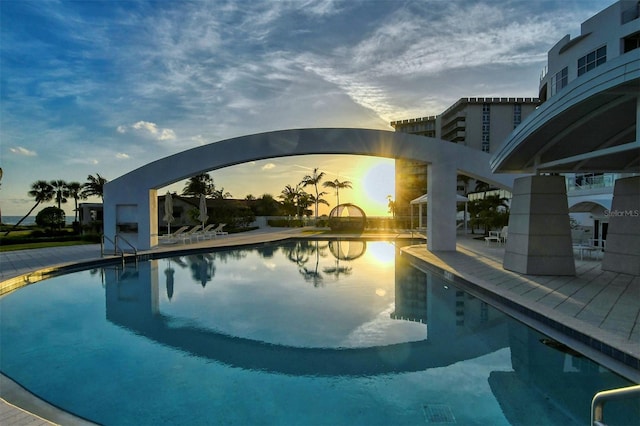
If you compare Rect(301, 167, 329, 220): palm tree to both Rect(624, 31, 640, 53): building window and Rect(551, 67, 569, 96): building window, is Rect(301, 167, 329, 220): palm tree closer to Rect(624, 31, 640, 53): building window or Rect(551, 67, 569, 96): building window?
Rect(551, 67, 569, 96): building window

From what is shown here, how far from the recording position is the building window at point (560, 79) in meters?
28.0

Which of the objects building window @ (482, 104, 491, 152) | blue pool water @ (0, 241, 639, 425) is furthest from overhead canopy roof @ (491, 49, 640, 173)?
building window @ (482, 104, 491, 152)

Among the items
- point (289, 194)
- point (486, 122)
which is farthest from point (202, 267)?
point (486, 122)

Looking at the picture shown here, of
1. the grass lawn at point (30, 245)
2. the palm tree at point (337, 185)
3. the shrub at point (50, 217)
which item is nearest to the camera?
the grass lawn at point (30, 245)

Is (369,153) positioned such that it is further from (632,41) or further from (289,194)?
(289,194)

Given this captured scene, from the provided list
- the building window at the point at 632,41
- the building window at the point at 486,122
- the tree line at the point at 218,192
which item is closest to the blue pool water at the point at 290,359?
the building window at the point at 632,41

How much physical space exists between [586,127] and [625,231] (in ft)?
11.6

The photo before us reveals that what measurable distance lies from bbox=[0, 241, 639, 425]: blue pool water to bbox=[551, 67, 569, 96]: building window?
28119mm

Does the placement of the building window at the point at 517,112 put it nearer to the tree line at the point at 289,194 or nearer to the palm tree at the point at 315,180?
the tree line at the point at 289,194

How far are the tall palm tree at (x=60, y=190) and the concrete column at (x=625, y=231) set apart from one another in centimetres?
4597

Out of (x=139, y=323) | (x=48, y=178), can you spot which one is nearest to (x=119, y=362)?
(x=139, y=323)

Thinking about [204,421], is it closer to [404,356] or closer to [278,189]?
[404,356]

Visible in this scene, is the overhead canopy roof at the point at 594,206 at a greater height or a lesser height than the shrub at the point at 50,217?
greater

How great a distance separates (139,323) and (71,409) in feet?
10.6
